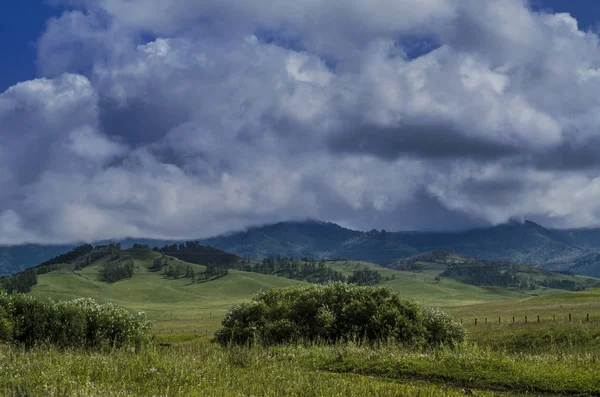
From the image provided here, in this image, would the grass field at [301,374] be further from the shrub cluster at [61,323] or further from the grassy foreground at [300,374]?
the shrub cluster at [61,323]

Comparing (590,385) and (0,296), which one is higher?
(0,296)

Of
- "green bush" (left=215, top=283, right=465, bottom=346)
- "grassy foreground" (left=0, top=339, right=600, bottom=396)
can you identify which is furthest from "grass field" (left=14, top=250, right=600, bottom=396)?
"green bush" (left=215, top=283, right=465, bottom=346)

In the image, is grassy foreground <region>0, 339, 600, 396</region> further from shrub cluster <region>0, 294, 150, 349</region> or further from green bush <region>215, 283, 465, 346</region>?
green bush <region>215, 283, 465, 346</region>

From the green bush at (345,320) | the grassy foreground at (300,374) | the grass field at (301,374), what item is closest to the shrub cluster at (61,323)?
the green bush at (345,320)

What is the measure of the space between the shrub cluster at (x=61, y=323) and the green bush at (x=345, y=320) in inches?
316

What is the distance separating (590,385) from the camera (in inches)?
840

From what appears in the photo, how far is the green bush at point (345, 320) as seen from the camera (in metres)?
39.6

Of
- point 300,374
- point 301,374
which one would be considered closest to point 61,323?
point 301,374

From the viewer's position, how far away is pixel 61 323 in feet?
115

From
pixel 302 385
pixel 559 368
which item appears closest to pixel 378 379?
pixel 302 385

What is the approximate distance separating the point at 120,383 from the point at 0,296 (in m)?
22.0

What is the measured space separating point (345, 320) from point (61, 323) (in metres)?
19.2

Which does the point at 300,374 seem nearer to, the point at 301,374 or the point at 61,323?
the point at 301,374

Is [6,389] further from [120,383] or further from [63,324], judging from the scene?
[63,324]
